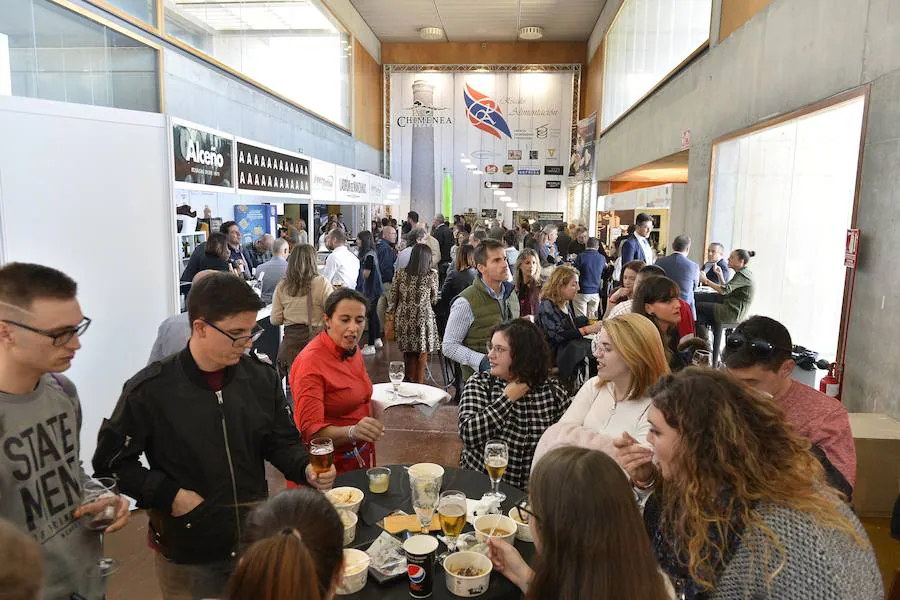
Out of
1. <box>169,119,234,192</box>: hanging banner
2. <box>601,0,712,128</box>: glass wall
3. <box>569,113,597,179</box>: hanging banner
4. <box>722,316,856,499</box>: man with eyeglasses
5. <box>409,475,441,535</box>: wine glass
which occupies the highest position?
<box>601,0,712,128</box>: glass wall

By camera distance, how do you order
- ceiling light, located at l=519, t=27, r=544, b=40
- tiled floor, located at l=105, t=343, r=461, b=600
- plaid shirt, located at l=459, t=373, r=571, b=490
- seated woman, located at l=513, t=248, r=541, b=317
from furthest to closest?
ceiling light, located at l=519, t=27, r=544, b=40 < seated woman, located at l=513, t=248, r=541, b=317 < tiled floor, located at l=105, t=343, r=461, b=600 < plaid shirt, located at l=459, t=373, r=571, b=490

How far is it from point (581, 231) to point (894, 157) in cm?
636

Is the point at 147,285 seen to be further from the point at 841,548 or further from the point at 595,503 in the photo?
the point at 841,548

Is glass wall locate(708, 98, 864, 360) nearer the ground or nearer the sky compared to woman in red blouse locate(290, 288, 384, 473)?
nearer the sky

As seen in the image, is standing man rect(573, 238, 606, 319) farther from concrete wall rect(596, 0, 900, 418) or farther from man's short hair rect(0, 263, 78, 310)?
man's short hair rect(0, 263, 78, 310)

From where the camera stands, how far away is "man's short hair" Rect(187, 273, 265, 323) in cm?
188

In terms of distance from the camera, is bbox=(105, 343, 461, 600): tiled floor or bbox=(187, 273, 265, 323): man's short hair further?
bbox=(105, 343, 461, 600): tiled floor

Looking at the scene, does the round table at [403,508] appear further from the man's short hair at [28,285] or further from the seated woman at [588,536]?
the man's short hair at [28,285]

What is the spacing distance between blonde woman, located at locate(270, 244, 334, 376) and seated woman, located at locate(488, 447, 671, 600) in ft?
12.9

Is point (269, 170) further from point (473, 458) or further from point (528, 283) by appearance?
point (473, 458)

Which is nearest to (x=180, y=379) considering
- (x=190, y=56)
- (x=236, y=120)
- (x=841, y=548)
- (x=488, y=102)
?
(x=841, y=548)

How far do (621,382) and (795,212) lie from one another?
5040 mm

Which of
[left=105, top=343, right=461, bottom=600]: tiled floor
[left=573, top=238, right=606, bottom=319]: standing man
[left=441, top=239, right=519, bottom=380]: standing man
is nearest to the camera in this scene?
[left=105, top=343, right=461, bottom=600]: tiled floor

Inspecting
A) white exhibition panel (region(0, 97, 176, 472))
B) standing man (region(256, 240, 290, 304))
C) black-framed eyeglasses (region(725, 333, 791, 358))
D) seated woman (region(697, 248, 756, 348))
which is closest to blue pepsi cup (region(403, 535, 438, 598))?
black-framed eyeglasses (region(725, 333, 791, 358))
